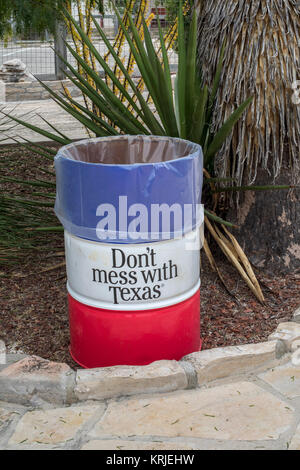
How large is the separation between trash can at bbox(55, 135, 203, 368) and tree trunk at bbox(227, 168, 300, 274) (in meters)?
0.84

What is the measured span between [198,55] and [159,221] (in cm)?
139

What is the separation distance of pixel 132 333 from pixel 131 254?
37 cm

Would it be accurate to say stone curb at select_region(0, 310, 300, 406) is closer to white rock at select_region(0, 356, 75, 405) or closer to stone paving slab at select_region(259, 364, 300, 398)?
white rock at select_region(0, 356, 75, 405)

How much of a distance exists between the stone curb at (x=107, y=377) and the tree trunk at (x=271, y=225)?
0.96 m

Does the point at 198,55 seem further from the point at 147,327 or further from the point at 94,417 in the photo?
the point at 94,417

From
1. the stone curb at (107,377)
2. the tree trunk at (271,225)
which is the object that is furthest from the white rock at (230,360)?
the tree trunk at (271,225)

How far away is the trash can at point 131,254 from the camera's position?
2611mm

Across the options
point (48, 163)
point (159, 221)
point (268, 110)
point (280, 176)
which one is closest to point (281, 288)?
point (280, 176)

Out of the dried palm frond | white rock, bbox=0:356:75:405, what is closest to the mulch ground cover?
white rock, bbox=0:356:75:405

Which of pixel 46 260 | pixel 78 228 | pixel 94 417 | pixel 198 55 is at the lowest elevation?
pixel 94 417

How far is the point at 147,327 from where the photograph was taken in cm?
282

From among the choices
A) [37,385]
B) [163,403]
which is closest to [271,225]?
[163,403]

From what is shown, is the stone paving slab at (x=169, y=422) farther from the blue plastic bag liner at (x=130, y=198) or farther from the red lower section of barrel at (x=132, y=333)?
the blue plastic bag liner at (x=130, y=198)

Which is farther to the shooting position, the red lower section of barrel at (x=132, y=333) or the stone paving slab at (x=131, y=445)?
the red lower section of barrel at (x=132, y=333)
